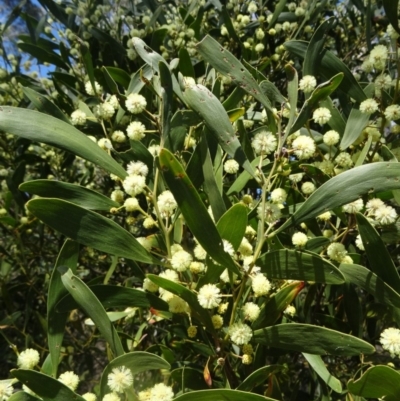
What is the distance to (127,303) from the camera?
0.98 metres

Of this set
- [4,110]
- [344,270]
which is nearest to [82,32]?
[4,110]

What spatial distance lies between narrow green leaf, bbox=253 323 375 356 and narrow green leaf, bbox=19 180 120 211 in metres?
0.42

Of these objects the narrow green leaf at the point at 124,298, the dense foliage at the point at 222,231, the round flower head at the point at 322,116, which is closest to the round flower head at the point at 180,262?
the dense foliage at the point at 222,231

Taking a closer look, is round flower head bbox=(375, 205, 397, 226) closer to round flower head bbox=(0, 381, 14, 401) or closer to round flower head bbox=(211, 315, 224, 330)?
round flower head bbox=(211, 315, 224, 330)

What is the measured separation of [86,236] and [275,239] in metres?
0.40

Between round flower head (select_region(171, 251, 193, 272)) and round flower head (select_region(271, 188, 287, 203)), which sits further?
round flower head (select_region(271, 188, 287, 203))

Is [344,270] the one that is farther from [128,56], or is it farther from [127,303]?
[128,56]

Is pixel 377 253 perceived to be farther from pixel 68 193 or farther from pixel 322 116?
pixel 68 193

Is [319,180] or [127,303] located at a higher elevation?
[319,180]

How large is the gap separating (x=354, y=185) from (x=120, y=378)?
55 centimetres

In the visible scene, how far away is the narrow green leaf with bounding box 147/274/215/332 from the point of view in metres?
0.83

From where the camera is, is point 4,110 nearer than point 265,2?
Yes

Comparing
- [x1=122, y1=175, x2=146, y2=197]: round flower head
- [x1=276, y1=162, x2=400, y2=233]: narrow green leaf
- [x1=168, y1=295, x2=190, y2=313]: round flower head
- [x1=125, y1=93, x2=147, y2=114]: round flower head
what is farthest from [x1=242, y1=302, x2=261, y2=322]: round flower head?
[x1=125, y1=93, x2=147, y2=114]: round flower head

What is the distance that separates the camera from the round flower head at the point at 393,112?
1126 millimetres
